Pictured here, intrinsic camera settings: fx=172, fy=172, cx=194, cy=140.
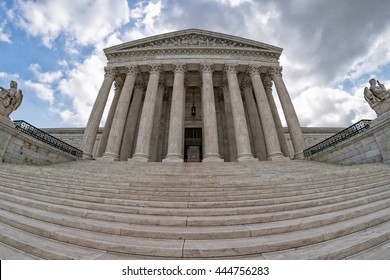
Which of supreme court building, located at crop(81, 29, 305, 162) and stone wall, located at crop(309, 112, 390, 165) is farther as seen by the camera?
supreme court building, located at crop(81, 29, 305, 162)

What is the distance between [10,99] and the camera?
1033cm

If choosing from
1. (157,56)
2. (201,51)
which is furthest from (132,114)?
(201,51)

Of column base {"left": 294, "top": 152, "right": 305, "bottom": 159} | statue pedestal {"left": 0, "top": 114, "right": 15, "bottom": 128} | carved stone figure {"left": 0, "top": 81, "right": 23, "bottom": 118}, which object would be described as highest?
carved stone figure {"left": 0, "top": 81, "right": 23, "bottom": 118}

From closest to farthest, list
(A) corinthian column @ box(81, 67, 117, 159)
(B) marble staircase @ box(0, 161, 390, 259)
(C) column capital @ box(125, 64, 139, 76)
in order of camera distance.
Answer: (B) marble staircase @ box(0, 161, 390, 259)
(A) corinthian column @ box(81, 67, 117, 159)
(C) column capital @ box(125, 64, 139, 76)

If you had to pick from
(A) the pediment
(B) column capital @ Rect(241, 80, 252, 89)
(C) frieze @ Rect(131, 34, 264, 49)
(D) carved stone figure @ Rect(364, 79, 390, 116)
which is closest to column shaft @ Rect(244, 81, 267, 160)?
(B) column capital @ Rect(241, 80, 252, 89)

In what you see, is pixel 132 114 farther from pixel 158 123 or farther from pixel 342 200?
pixel 342 200

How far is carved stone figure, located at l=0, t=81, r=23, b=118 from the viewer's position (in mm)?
9914

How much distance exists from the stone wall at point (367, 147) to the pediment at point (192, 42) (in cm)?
1403

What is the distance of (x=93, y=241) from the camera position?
2.71m

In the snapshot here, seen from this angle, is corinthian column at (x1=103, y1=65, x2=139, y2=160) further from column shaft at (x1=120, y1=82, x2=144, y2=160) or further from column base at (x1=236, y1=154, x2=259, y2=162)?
column base at (x1=236, y1=154, x2=259, y2=162)

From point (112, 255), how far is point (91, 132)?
15832 millimetres

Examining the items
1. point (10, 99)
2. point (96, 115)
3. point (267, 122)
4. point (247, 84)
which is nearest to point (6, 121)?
point (10, 99)

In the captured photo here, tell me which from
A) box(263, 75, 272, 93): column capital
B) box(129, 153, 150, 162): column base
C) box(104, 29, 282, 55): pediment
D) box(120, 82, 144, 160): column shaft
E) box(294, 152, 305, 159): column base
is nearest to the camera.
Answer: box(129, 153, 150, 162): column base

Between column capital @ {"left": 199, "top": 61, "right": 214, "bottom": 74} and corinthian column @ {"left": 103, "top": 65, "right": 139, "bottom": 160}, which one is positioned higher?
column capital @ {"left": 199, "top": 61, "right": 214, "bottom": 74}
